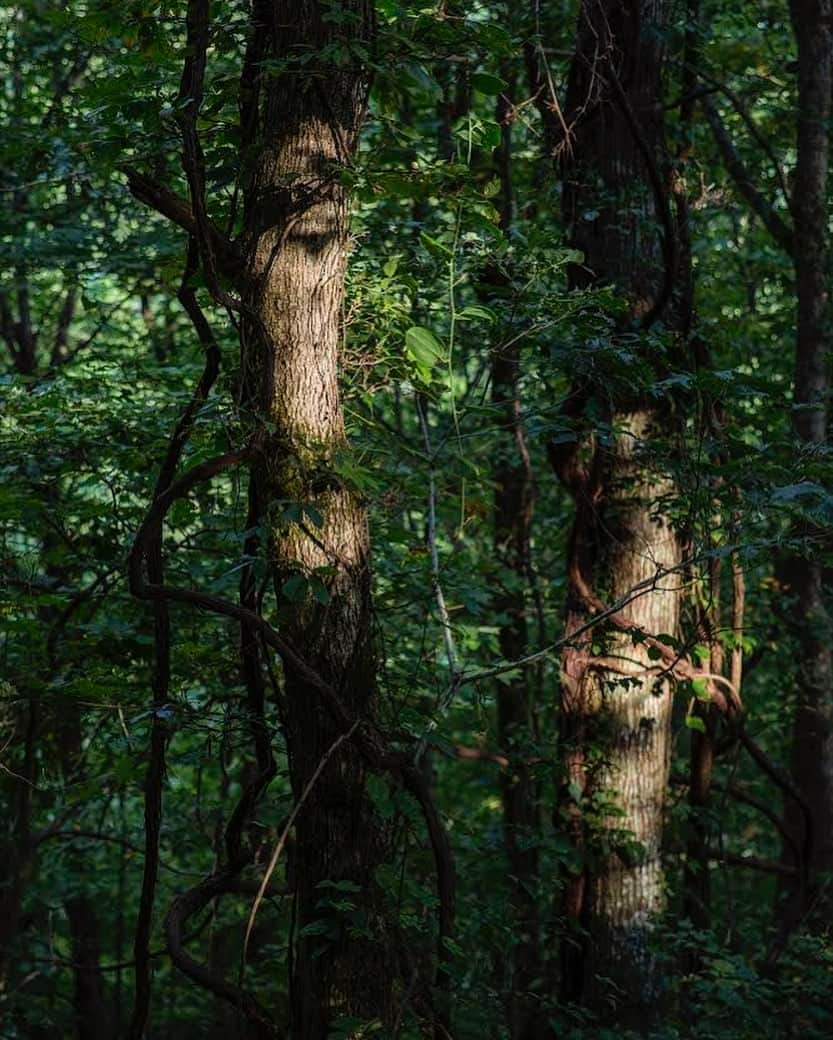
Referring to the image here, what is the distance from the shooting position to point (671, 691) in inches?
197

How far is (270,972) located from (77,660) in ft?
6.26

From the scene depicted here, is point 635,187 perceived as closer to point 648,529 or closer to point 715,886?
point 648,529

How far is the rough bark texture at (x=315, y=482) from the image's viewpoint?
2801 mm

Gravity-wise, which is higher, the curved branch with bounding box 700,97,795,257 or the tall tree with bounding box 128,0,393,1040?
the curved branch with bounding box 700,97,795,257

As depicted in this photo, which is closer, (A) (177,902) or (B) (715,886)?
(A) (177,902)

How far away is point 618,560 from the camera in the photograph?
5.01 m

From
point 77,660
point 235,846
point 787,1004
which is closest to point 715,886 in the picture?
point 787,1004

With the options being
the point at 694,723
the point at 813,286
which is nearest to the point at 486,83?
the point at 694,723

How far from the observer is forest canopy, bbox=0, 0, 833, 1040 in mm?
2967

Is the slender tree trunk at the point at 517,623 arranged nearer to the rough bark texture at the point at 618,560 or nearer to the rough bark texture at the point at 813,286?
the rough bark texture at the point at 618,560

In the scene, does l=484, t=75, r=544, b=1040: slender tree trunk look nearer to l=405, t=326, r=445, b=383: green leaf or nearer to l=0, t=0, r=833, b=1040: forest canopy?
l=0, t=0, r=833, b=1040: forest canopy

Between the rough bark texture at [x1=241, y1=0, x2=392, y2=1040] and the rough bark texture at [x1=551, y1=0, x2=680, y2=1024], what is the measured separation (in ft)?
6.30

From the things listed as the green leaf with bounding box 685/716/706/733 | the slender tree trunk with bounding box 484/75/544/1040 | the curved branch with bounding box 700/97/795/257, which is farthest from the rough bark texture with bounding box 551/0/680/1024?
the curved branch with bounding box 700/97/795/257

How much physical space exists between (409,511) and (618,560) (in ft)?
3.12
